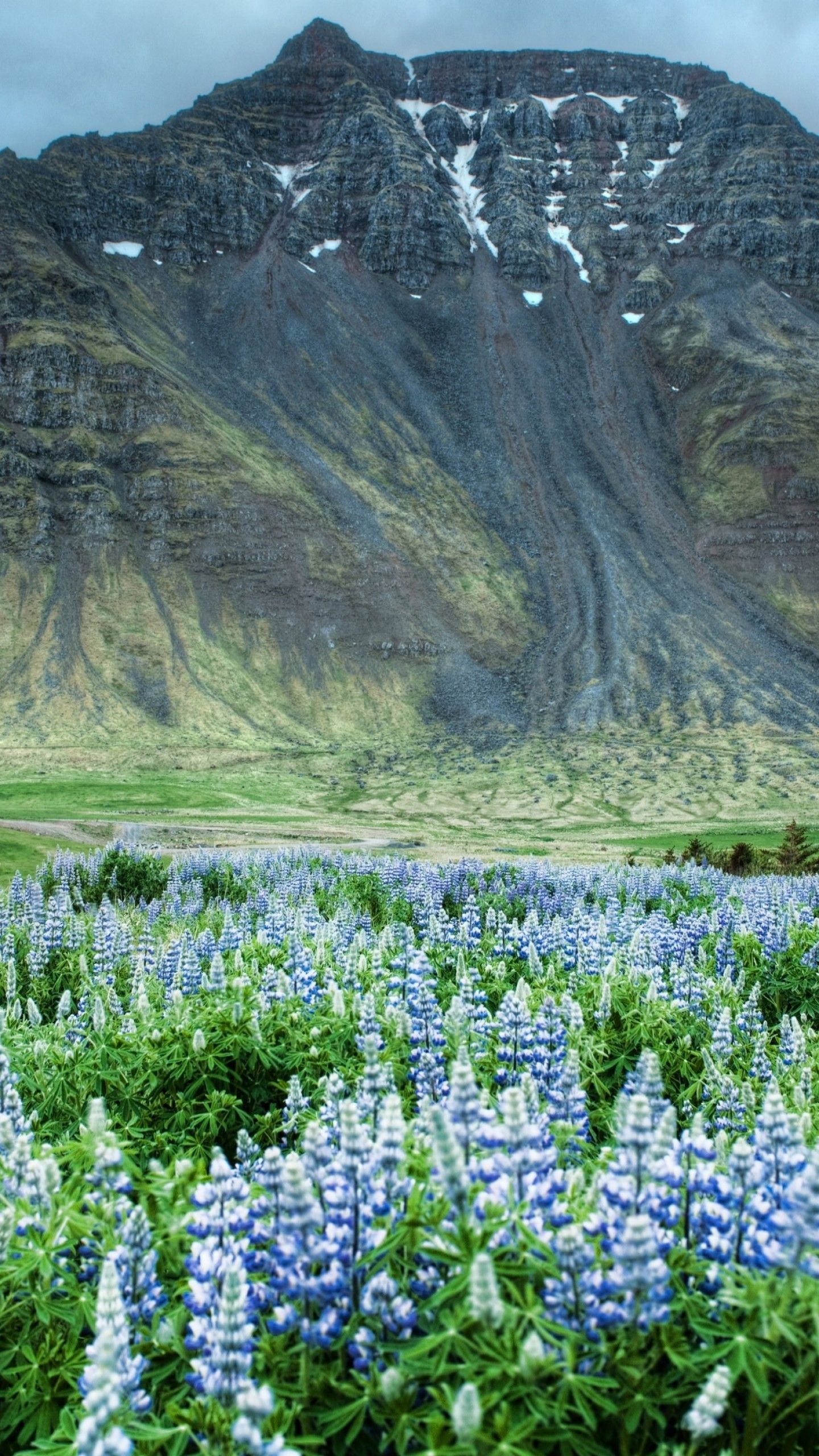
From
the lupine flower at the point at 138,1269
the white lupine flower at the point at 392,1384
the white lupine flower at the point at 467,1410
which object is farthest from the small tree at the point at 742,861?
the white lupine flower at the point at 467,1410

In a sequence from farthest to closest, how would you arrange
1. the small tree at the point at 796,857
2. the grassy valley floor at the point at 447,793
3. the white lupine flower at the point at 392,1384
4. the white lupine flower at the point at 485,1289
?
1. the grassy valley floor at the point at 447,793
2. the small tree at the point at 796,857
3. the white lupine flower at the point at 392,1384
4. the white lupine flower at the point at 485,1289

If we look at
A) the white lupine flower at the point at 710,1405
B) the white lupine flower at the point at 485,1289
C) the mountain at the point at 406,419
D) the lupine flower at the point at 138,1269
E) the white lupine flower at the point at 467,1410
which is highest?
the mountain at the point at 406,419

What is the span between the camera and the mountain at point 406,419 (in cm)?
10056

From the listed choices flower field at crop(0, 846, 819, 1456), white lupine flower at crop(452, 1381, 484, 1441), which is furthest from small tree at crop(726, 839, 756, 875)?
white lupine flower at crop(452, 1381, 484, 1441)

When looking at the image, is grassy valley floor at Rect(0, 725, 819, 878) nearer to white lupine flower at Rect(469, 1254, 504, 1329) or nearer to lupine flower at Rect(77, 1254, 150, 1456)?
lupine flower at Rect(77, 1254, 150, 1456)

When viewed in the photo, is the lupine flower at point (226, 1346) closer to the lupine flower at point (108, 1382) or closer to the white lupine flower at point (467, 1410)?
the lupine flower at point (108, 1382)

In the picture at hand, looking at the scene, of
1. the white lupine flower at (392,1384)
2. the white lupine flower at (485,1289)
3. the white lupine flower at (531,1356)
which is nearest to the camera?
the white lupine flower at (485,1289)

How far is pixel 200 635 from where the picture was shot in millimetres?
103125

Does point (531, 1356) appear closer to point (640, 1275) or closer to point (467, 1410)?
point (640, 1275)

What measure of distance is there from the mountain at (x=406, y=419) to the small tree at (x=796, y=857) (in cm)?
6343

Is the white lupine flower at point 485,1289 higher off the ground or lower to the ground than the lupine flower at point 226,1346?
higher

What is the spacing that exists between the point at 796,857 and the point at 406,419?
113 meters

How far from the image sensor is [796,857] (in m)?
30.0

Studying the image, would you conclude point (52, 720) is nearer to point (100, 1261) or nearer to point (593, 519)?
point (593, 519)
